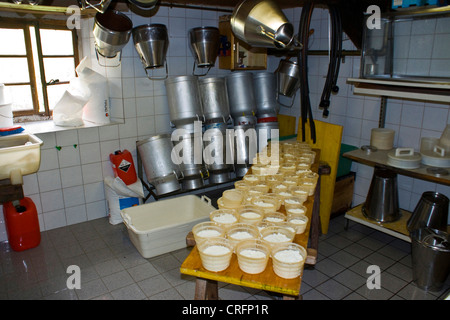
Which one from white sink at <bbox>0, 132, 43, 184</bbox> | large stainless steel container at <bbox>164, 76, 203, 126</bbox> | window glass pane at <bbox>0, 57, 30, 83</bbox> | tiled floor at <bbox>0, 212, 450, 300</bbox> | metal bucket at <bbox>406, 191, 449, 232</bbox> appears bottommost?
tiled floor at <bbox>0, 212, 450, 300</bbox>

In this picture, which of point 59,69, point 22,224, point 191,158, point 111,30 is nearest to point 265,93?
point 191,158

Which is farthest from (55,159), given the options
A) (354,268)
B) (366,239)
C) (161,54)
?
(366,239)

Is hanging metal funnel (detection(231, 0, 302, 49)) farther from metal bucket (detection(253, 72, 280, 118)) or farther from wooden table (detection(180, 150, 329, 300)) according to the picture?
metal bucket (detection(253, 72, 280, 118))

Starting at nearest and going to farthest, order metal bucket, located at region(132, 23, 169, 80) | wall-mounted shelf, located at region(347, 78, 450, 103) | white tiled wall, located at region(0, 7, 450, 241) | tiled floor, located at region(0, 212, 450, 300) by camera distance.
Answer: wall-mounted shelf, located at region(347, 78, 450, 103) < tiled floor, located at region(0, 212, 450, 300) < metal bucket, located at region(132, 23, 169, 80) < white tiled wall, located at region(0, 7, 450, 241)

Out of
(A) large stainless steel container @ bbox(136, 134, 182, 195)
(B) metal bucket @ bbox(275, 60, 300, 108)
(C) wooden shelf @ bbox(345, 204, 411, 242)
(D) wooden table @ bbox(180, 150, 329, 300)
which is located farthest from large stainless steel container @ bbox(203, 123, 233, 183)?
(D) wooden table @ bbox(180, 150, 329, 300)

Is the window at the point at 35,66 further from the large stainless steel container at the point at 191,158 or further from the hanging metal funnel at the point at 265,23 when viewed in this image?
the hanging metal funnel at the point at 265,23

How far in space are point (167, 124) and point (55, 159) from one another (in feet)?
4.07

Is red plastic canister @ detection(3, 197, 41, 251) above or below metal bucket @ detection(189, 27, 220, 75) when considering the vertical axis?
below

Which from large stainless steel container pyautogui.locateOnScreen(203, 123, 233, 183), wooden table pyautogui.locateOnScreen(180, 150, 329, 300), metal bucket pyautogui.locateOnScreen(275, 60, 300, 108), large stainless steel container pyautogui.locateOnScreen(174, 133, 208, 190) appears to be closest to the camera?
wooden table pyautogui.locateOnScreen(180, 150, 329, 300)

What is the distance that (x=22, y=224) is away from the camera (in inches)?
124

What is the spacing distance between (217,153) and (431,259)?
2.14 m

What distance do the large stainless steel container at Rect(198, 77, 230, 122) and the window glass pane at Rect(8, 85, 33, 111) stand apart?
5.93 ft

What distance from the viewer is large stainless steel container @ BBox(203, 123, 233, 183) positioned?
3.71m

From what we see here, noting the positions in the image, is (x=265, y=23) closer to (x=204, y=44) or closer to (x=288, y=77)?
(x=204, y=44)
